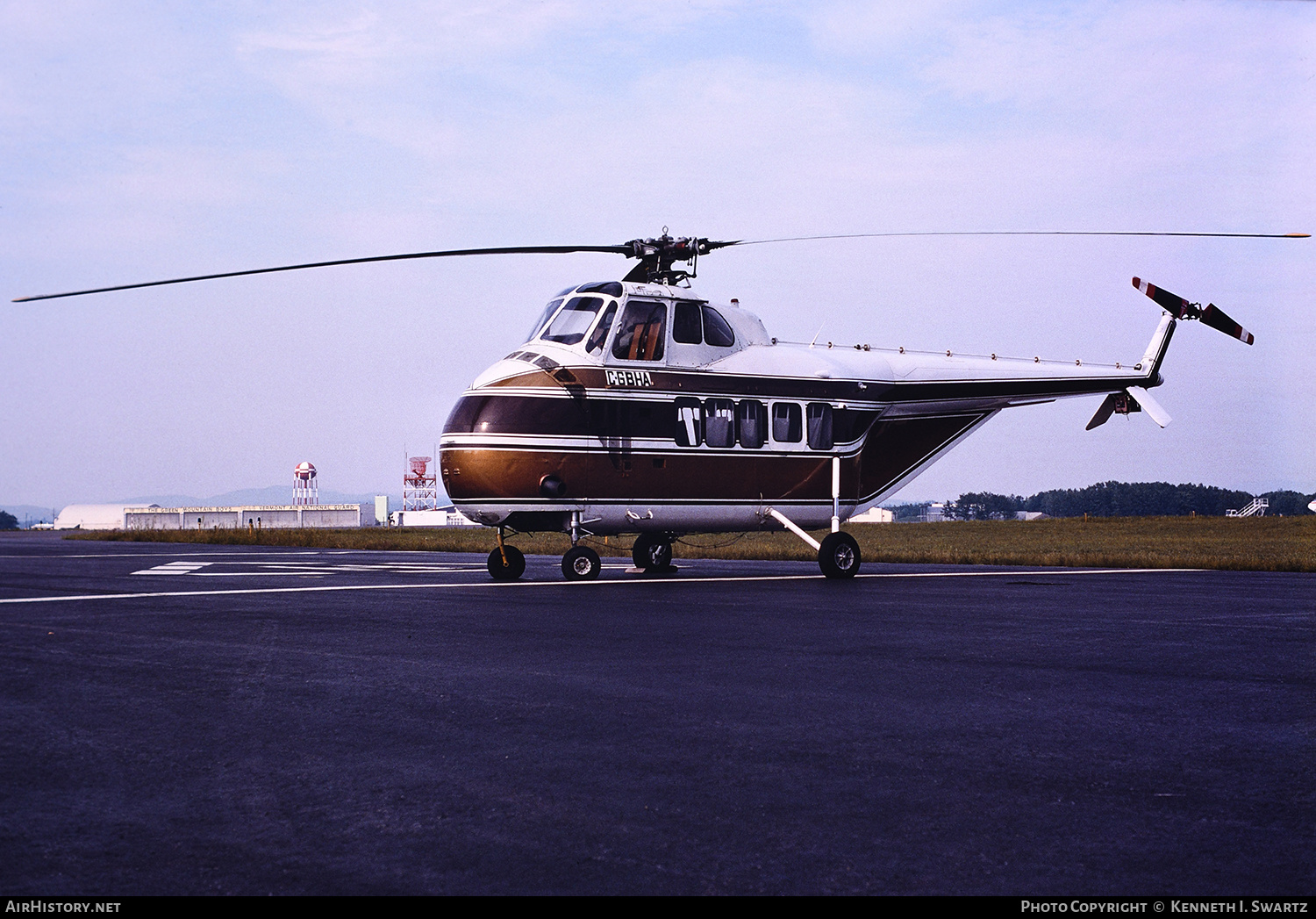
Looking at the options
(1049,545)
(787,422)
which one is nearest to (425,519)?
(1049,545)

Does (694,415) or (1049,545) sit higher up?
(694,415)

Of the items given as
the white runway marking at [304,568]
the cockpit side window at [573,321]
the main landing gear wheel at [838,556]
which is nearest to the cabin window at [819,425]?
the main landing gear wheel at [838,556]

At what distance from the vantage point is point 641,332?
67.4ft

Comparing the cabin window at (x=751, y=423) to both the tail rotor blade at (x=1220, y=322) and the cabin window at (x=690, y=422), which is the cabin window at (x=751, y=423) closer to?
the cabin window at (x=690, y=422)

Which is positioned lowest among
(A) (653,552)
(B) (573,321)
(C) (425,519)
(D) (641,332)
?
(C) (425,519)

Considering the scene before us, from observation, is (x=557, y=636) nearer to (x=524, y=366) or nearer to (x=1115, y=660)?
(x=1115, y=660)

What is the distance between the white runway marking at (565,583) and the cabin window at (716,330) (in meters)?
4.81

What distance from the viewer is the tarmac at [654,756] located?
4.04 meters

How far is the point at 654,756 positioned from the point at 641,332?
1527 centimetres

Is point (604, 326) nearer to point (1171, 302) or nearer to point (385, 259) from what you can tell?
point (385, 259)

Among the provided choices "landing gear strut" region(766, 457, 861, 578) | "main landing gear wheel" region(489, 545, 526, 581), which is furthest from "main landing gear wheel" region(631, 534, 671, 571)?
"main landing gear wheel" region(489, 545, 526, 581)

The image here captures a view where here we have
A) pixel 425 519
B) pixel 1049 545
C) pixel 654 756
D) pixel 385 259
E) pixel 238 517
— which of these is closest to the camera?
pixel 654 756

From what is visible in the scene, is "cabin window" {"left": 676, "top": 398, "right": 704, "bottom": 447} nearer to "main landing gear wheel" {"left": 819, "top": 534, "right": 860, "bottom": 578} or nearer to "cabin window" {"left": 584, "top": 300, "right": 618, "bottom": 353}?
"cabin window" {"left": 584, "top": 300, "right": 618, "bottom": 353}
